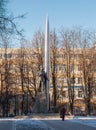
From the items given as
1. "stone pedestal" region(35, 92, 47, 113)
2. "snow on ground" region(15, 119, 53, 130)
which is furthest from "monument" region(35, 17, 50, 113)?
"snow on ground" region(15, 119, 53, 130)

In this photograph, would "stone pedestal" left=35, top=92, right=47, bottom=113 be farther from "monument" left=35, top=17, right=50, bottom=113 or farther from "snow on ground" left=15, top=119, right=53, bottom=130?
"snow on ground" left=15, top=119, right=53, bottom=130

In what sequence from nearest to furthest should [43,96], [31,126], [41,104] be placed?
[31,126] < [41,104] < [43,96]

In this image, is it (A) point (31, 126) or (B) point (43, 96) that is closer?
(A) point (31, 126)

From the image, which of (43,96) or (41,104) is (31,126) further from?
(43,96)

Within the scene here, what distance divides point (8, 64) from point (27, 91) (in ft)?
18.6

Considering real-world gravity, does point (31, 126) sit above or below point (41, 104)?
below

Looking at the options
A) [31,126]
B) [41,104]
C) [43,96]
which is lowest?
[31,126]

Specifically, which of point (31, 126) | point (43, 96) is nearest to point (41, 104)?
point (43, 96)

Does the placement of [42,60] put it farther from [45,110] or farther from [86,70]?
[45,110]

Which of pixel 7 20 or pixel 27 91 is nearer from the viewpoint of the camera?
pixel 7 20

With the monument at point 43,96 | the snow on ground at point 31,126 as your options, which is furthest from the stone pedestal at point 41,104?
the snow on ground at point 31,126

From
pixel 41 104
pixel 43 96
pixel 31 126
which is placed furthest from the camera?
pixel 43 96

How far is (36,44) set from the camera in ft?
206

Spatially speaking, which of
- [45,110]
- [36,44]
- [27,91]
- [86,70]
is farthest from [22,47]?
[45,110]
